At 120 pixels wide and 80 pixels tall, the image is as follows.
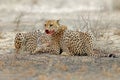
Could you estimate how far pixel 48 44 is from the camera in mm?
12531

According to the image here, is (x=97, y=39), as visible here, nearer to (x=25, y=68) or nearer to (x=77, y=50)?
(x=77, y=50)

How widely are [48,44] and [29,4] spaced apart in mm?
14247

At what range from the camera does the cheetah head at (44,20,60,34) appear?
1199cm

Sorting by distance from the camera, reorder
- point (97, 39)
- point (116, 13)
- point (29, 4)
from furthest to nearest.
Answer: point (29, 4) → point (116, 13) → point (97, 39)

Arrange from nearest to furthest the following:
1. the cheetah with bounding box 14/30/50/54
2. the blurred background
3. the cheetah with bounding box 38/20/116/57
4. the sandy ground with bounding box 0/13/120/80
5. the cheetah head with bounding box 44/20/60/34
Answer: the sandy ground with bounding box 0/13/120/80 < the cheetah head with bounding box 44/20/60/34 < the cheetah with bounding box 38/20/116/57 < the cheetah with bounding box 14/30/50/54 < the blurred background

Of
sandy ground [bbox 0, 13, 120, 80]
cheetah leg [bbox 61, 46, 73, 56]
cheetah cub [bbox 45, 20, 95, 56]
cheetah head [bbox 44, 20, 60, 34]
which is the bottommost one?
sandy ground [bbox 0, 13, 120, 80]

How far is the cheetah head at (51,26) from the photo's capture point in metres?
12.0

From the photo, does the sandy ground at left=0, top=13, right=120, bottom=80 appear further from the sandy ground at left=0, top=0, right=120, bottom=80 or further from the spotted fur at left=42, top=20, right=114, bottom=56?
the spotted fur at left=42, top=20, right=114, bottom=56

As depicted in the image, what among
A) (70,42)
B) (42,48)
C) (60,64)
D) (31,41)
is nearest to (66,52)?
(70,42)

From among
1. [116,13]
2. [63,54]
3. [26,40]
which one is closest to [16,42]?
[26,40]

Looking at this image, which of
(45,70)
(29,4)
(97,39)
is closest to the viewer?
(45,70)

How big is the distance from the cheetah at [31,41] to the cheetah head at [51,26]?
42 centimetres

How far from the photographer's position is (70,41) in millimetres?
12273

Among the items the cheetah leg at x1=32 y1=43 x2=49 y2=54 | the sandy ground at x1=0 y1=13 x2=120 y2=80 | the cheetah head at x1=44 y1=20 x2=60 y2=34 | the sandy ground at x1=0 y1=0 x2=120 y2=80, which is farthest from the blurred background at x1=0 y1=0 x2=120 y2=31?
the cheetah head at x1=44 y1=20 x2=60 y2=34
